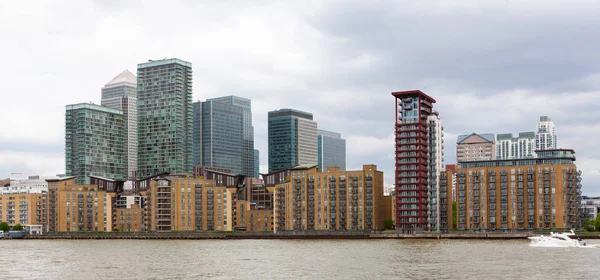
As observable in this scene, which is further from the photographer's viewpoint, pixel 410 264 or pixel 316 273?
pixel 410 264

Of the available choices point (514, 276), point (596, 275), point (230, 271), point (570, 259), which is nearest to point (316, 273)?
point (230, 271)

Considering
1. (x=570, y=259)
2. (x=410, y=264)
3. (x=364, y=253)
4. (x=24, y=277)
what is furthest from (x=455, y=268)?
(x=24, y=277)

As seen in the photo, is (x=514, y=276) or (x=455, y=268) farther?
(x=455, y=268)

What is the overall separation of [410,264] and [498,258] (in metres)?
20.4

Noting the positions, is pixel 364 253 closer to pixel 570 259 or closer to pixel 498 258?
pixel 498 258

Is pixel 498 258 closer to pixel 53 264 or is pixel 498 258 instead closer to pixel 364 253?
pixel 364 253

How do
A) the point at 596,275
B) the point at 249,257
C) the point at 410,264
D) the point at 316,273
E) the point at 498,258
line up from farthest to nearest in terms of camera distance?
the point at 249,257
the point at 498,258
the point at 410,264
the point at 316,273
the point at 596,275

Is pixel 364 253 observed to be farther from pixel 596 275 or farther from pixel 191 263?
pixel 596 275

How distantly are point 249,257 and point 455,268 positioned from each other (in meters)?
52.5

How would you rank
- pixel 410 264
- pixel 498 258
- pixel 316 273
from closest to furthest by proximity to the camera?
pixel 316 273, pixel 410 264, pixel 498 258

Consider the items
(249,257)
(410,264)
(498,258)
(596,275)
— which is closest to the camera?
(596,275)

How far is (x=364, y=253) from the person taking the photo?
170750mm

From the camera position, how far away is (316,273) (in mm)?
125375

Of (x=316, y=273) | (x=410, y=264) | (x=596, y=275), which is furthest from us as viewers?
(x=410, y=264)
